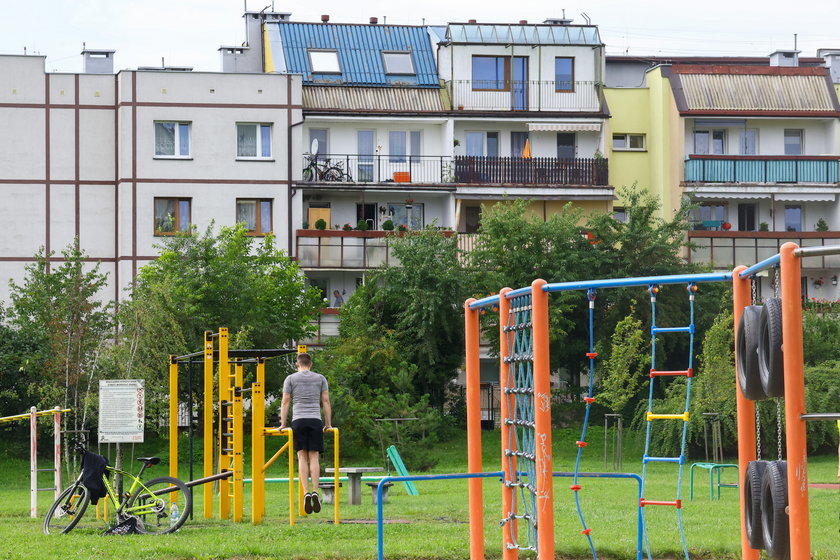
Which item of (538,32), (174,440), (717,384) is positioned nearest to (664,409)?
(717,384)

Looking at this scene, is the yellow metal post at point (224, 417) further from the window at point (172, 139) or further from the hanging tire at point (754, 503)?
the window at point (172, 139)

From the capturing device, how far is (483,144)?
55.4 m

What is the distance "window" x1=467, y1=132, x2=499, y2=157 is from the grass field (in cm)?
3085

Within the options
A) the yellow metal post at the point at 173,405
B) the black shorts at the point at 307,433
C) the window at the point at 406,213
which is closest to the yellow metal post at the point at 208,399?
the yellow metal post at the point at 173,405

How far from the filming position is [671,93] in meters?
55.2

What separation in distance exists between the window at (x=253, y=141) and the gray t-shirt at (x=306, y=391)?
111 ft

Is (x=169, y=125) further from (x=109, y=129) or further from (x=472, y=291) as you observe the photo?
(x=472, y=291)

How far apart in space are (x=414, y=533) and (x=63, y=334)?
24.0m

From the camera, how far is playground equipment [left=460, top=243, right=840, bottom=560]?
8109 mm

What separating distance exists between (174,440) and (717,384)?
16.3 metres

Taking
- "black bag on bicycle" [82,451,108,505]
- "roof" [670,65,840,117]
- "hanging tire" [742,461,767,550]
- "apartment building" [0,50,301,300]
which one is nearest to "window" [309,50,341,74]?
"apartment building" [0,50,301,300]

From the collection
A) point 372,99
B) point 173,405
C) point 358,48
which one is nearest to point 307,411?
point 173,405

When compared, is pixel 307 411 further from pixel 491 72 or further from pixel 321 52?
pixel 321 52

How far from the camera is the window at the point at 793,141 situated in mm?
56812
